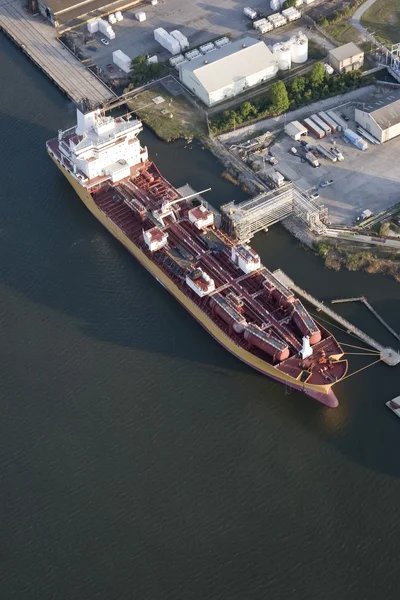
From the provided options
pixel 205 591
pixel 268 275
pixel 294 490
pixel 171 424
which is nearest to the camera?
pixel 205 591

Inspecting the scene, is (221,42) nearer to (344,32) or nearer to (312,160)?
(344,32)

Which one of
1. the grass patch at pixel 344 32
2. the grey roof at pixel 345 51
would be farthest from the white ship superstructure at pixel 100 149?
the grass patch at pixel 344 32

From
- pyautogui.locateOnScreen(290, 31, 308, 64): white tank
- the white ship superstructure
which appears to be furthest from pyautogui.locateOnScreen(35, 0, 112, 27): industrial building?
the white ship superstructure

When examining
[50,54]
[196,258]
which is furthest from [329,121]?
[50,54]

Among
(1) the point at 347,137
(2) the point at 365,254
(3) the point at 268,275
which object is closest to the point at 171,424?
(3) the point at 268,275

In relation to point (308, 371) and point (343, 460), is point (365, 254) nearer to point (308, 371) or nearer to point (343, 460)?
point (308, 371)

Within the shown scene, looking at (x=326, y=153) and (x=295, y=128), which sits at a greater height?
(x=295, y=128)
